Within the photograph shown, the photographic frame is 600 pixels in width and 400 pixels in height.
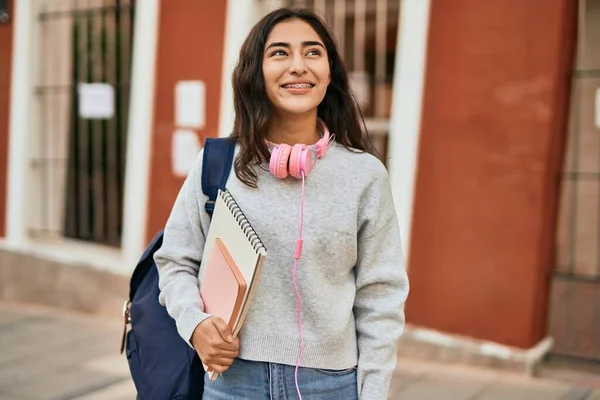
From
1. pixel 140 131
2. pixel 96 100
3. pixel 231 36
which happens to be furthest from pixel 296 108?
pixel 96 100

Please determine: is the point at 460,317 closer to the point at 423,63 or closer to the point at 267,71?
the point at 423,63

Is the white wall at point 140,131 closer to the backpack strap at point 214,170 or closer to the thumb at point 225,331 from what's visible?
the backpack strap at point 214,170

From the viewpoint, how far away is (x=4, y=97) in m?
7.51

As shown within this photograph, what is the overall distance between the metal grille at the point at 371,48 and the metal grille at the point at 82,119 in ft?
6.83

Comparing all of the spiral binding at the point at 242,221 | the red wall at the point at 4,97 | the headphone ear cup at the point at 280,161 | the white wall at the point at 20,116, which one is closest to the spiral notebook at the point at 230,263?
the spiral binding at the point at 242,221

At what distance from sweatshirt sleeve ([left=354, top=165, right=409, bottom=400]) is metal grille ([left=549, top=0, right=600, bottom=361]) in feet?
11.1

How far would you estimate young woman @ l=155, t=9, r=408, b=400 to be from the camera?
1.86m

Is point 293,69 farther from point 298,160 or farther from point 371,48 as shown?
point 371,48

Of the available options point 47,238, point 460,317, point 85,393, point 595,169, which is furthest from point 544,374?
point 47,238

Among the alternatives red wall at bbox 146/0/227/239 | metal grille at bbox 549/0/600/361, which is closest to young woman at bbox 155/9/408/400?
metal grille at bbox 549/0/600/361

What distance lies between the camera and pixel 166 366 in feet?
6.55

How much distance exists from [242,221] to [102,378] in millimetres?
3614

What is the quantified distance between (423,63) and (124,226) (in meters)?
3.03

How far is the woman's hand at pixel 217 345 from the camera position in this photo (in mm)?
1795
